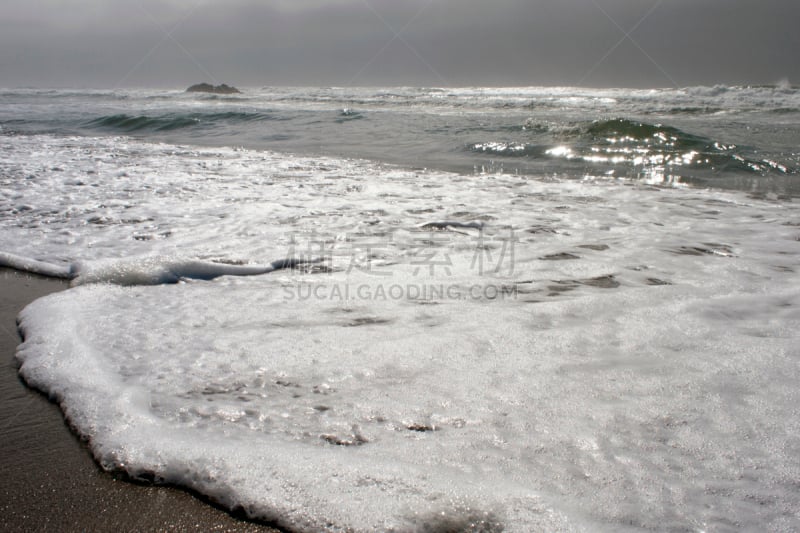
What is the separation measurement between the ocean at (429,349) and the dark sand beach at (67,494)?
5 centimetres

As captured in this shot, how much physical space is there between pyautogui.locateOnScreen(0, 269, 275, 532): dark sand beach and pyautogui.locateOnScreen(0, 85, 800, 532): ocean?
0.15ft

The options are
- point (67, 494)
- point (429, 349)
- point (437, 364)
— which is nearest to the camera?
point (67, 494)

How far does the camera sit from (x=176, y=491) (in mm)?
1329

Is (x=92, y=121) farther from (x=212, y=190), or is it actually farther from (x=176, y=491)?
(x=176, y=491)

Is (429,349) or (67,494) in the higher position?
(429,349)

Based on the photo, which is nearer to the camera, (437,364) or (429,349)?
(437,364)

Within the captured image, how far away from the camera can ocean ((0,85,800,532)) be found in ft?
4.25

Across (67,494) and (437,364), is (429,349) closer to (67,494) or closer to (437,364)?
(437,364)

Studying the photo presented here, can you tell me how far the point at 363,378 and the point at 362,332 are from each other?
1.27 feet

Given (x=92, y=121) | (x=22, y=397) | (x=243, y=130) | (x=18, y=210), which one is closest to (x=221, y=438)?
(x=22, y=397)

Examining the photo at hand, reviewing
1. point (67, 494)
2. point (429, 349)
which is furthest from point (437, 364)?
point (67, 494)

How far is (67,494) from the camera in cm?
132

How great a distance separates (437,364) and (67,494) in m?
1.15

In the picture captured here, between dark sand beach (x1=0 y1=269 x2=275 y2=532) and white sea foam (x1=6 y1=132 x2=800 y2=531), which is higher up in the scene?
white sea foam (x1=6 y1=132 x2=800 y2=531)
